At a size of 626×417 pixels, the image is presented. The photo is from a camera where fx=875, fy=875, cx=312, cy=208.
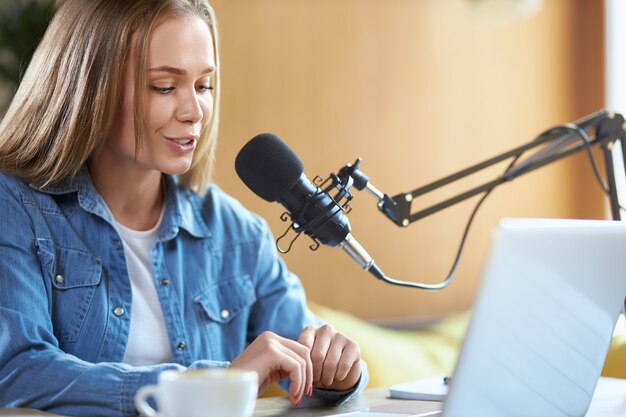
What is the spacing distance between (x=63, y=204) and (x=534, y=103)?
7.46ft

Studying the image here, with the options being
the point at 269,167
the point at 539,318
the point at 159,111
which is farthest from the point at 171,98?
the point at 539,318

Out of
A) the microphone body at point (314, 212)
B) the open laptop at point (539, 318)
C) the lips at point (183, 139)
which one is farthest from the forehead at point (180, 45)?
the open laptop at point (539, 318)

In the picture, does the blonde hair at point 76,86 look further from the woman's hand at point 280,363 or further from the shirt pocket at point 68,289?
the woman's hand at point 280,363

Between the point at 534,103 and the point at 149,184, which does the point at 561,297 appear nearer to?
the point at 149,184

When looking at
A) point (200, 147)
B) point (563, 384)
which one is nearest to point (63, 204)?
point (200, 147)

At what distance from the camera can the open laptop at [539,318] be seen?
831 millimetres

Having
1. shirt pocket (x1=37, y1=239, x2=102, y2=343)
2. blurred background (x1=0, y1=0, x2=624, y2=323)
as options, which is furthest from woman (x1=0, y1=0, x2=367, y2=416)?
blurred background (x1=0, y1=0, x2=624, y2=323)

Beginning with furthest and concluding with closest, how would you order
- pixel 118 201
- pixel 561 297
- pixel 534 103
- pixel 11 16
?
pixel 534 103 → pixel 11 16 → pixel 118 201 → pixel 561 297

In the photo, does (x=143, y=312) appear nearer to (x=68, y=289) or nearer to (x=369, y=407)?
(x=68, y=289)

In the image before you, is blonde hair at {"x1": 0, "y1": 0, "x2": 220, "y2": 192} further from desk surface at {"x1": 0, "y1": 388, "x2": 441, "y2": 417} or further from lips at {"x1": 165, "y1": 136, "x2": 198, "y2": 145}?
desk surface at {"x1": 0, "y1": 388, "x2": 441, "y2": 417}

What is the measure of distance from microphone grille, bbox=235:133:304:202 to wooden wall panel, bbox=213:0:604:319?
4.72 feet

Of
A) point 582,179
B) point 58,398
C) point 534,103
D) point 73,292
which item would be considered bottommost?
point 58,398

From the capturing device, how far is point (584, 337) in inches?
39.8

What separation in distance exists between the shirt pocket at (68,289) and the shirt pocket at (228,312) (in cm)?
23
